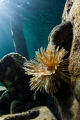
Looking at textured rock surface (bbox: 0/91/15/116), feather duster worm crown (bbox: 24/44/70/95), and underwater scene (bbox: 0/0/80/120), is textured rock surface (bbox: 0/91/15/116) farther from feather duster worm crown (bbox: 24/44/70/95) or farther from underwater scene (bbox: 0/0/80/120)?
feather duster worm crown (bbox: 24/44/70/95)

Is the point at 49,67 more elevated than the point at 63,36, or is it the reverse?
the point at 63,36

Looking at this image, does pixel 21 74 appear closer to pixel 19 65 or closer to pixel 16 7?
pixel 19 65

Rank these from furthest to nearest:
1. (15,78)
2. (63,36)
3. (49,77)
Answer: (15,78) → (63,36) → (49,77)

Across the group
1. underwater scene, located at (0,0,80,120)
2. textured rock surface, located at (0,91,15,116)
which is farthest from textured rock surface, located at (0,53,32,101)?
textured rock surface, located at (0,91,15,116)

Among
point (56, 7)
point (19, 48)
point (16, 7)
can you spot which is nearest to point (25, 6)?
point (16, 7)

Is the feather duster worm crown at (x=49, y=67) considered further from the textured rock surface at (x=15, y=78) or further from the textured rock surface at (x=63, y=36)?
the textured rock surface at (x=15, y=78)

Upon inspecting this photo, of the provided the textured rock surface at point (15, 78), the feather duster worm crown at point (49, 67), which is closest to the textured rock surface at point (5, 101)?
the textured rock surface at point (15, 78)

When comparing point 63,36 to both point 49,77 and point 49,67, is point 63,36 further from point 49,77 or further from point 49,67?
point 49,77

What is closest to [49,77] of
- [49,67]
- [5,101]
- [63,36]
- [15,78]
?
[49,67]

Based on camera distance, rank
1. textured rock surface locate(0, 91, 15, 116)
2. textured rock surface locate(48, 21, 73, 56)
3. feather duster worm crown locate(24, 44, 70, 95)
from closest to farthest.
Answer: feather duster worm crown locate(24, 44, 70, 95) → textured rock surface locate(48, 21, 73, 56) → textured rock surface locate(0, 91, 15, 116)

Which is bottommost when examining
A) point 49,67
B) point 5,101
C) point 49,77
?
point 5,101

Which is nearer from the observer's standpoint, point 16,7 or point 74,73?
point 74,73
